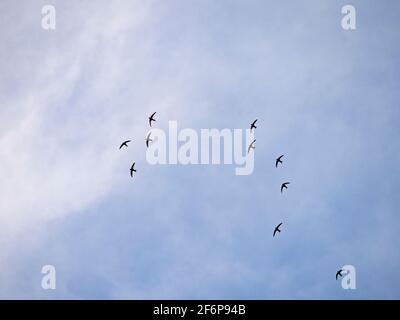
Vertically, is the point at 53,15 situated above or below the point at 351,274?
above
